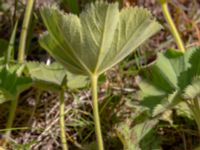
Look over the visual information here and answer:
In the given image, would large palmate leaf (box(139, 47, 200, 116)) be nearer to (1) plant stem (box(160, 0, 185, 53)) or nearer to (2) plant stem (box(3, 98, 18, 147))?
(1) plant stem (box(160, 0, 185, 53))

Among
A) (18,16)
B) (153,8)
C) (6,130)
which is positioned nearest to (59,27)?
(6,130)

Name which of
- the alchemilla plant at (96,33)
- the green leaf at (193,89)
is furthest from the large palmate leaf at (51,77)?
the green leaf at (193,89)

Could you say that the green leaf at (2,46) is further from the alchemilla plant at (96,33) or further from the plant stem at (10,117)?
the alchemilla plant at (96,33)

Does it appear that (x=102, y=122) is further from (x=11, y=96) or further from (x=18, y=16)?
(x=18, y=16)

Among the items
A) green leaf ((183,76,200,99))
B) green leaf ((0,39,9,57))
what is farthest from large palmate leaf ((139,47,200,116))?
green leaf ((0,39,9,57))

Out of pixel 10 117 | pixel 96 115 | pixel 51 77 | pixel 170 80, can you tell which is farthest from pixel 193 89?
pixel 10 117

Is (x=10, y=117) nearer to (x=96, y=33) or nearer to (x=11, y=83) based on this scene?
(x=11, y=83)
